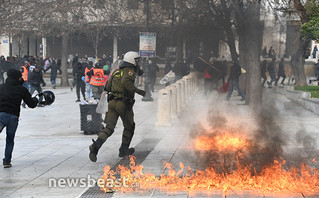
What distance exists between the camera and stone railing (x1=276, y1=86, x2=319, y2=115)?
17438 mm

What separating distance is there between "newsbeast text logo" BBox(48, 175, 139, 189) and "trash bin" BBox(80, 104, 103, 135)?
15.8 feet

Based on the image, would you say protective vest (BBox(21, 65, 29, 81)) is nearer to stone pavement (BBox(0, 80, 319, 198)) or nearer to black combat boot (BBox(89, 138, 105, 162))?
stone pavement (BBox(0, 80, 319, 198))

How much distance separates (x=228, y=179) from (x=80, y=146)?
178 inches

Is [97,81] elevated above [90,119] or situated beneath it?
elevated above

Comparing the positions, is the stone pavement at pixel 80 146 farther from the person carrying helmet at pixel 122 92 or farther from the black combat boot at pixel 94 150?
the person carrying helmet at pixel 122 92

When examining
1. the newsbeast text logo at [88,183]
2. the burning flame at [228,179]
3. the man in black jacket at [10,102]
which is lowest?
the newsbeast text logo at [88,183]

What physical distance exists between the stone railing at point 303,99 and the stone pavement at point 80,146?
0.83 ft

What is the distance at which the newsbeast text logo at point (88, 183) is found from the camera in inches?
289

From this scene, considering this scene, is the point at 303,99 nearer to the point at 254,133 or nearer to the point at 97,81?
the point at 97,81

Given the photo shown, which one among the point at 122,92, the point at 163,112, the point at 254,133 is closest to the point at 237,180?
the point at 122,92

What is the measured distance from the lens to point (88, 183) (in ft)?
24.9

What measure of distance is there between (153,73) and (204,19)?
6354 millimetres

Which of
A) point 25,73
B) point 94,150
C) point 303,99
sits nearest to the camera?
point 94,150

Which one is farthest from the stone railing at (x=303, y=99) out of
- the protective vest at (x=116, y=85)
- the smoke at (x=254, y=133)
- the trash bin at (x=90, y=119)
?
the protective vest at (x=116, y=85)
